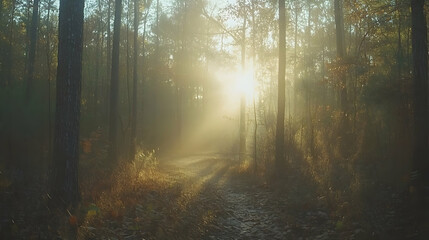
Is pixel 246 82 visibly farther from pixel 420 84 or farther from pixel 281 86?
pixel 420 84

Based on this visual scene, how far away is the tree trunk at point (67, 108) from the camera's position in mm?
7227

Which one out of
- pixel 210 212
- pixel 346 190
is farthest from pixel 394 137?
pixel 210 212

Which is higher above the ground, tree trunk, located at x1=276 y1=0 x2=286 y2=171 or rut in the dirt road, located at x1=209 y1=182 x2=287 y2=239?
tree trunk, located at x1=276 y1=0 x2=286 y2=171

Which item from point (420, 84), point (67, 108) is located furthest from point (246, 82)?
point (67, 108)

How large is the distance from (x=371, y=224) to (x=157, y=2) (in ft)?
95.8

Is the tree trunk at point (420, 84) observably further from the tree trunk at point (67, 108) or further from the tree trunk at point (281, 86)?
the tree trunk at point (67, 108)

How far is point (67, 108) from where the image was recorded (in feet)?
23.7

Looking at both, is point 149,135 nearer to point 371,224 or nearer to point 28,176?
point 28,176

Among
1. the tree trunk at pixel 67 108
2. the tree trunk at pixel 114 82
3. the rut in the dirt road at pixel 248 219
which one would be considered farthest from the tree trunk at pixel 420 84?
the tree trunk at pixel 114 82

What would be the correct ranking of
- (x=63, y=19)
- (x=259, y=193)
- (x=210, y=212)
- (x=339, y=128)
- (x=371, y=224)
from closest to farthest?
(x=371, y=224) < (x=63, y=19) < (x=210, y=212) < (x=259, y=193) < (x=339, y=128)

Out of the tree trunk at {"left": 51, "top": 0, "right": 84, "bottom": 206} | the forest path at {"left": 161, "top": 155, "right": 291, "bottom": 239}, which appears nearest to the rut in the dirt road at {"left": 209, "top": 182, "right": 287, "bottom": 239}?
the forest path at {"left": 161, "top": 155, "right": 291, "bottom": 239}

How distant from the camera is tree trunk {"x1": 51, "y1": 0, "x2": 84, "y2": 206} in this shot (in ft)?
23.7

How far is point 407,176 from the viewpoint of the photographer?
850cm

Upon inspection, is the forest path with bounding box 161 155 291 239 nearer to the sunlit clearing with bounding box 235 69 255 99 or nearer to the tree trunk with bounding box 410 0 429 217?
the tree trunk with bounding box 410 0 429 217
